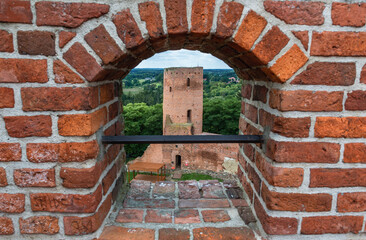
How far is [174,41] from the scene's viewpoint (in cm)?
137

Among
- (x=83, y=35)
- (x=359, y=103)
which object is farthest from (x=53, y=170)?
(x=359, y=103)

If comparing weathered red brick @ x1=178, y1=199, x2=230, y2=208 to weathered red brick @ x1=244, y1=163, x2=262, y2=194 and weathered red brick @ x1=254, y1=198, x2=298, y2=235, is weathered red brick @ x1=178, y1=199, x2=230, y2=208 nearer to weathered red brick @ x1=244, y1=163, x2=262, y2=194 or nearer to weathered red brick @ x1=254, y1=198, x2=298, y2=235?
weathered red brick @ x1=244, y1=163, x2=262, y2=194

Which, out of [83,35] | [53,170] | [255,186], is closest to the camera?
[83,35]

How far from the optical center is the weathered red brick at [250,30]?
1.16 m

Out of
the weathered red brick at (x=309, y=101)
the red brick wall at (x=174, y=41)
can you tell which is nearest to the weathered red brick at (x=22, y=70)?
the red brick wall at (x=174, y=41)

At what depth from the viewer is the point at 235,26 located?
3.84 feet

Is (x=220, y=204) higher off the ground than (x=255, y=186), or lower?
lower

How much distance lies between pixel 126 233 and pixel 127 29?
3.56 feet

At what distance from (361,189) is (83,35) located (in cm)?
155

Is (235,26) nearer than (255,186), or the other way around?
(235,26)

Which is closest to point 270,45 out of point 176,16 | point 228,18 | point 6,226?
point 228,18

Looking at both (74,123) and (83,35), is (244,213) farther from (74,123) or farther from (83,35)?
(83,35)

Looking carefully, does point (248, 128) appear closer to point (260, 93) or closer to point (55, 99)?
point (260, 93)

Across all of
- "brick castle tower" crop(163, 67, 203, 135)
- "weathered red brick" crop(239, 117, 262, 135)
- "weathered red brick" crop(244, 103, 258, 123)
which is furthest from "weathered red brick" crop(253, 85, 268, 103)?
"brick castle tower" crop(163, 67, 203, 135)
